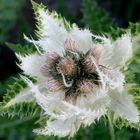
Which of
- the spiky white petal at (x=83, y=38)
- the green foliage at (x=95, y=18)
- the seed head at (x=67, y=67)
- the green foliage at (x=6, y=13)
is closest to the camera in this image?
the seed head at (x=67, y=67)

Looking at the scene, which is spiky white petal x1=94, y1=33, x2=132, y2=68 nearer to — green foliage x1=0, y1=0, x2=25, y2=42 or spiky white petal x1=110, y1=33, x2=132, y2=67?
spiky white petal x1=110, y1=33, x2=132, y2=67

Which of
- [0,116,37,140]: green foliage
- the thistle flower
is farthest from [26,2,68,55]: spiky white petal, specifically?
[0,116,37,140]: green foliage

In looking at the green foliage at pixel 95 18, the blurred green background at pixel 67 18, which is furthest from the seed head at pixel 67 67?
the green foliage at pixel 95 18

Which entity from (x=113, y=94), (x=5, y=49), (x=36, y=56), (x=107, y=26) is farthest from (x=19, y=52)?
(x=5, y=49)

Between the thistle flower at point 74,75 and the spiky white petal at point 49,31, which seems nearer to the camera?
the thistle flower at point 74,75

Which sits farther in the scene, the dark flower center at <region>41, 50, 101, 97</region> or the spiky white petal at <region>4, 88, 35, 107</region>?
the spiky white petal at <region>4, 88, 35, 107</region>

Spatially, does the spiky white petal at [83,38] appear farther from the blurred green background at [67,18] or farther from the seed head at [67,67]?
the blurred green background at [67,18]

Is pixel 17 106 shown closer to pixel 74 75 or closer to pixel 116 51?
pixel 74 75

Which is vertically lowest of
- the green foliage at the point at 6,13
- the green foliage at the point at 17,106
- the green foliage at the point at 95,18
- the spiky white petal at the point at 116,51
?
the green foliage at the point at 17,106

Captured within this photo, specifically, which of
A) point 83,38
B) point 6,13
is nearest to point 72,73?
point 83,38
